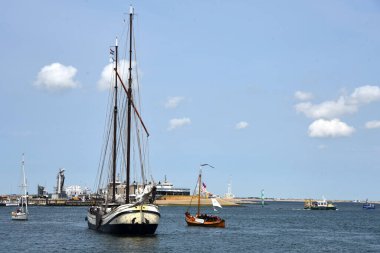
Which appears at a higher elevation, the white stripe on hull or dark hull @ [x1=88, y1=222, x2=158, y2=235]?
the white stripe on hull

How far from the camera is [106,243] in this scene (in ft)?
245

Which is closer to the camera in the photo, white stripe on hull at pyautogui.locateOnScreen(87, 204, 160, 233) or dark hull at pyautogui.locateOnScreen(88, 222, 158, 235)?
white stripe on hull at pyautogui.locateOnScreen(87, 204, 160, 233)

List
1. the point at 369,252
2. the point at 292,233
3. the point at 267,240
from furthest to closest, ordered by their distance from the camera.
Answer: the point at 292,233 < the point at 267,240 < the point at 369,252

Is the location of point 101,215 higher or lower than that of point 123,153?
lower

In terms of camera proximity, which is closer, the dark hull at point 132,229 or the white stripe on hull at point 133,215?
the white stripe on hull at point 133,215

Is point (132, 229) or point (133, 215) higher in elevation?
point (133, 215)

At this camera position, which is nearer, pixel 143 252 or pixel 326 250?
pixel 143 252

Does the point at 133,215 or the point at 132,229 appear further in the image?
the point at 132,229

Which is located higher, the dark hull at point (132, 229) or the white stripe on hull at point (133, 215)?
the white stripe on hull at point (133, 215)

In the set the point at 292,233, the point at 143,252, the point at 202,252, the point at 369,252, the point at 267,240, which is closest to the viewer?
the point at 143,252

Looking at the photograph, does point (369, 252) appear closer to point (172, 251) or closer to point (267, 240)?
point (267, 240)

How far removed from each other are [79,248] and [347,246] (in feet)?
114

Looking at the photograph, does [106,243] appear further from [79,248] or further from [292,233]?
[292,233]

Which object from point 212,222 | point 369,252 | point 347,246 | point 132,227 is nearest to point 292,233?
point 212,222
